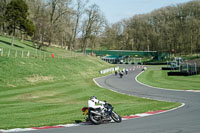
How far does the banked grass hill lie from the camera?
61.1ft

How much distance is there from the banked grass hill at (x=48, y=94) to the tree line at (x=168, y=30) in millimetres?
51201

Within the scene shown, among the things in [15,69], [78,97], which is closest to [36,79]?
[15,69]

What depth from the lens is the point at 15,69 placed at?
4719 centimetres

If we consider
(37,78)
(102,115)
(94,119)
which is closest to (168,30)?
(37,78)

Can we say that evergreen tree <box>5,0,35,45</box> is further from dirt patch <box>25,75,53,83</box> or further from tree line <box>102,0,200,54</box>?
tree line <box>102,0,200,54</box>

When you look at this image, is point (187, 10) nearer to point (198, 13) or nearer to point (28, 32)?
point (198, 13)

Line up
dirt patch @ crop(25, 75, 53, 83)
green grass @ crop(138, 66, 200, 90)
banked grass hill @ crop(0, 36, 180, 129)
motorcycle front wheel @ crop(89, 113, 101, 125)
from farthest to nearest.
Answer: dirt patch @ crop(25, 75, 53, 83) → green grass @ crop(138, 66, 200, 90) → banked grass hill @ crop(0, 36, 180, 129) → motorcycle front wheel @ crop(89, 113, 101, 125)

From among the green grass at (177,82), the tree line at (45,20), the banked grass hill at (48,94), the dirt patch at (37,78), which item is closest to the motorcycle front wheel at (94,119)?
the banked grass hill at (48,94)

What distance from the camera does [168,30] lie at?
114 meters

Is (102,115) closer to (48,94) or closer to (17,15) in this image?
(48,94)

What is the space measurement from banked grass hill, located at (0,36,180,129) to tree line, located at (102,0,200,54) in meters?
51.2

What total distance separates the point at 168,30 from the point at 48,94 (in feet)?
293

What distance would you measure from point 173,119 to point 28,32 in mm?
62474

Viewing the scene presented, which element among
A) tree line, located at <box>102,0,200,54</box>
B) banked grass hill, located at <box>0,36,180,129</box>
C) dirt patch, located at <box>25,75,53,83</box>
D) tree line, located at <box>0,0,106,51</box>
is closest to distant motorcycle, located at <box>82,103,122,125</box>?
banked grass hill, located at <box>0,36,180,129</box>
